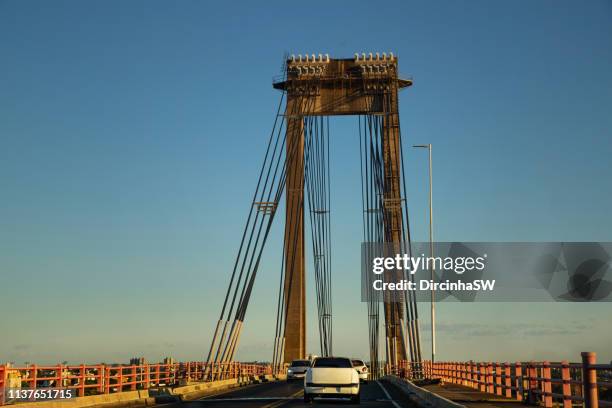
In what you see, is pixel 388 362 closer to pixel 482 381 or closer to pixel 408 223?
pixel 408 223

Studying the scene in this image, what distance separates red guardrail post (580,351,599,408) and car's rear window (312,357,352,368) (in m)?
16.4

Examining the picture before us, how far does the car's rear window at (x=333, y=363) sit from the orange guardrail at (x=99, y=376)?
6.88m

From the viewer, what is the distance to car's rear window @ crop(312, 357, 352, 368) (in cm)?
3252

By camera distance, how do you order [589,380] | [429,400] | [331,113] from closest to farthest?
[589,380]
[429,400]
[331,113]

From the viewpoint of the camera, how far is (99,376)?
31375mm

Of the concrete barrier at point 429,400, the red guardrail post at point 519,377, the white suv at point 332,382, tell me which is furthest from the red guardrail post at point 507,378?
the white suv at point 332,382

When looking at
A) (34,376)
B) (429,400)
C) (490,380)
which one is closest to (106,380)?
(34,376)

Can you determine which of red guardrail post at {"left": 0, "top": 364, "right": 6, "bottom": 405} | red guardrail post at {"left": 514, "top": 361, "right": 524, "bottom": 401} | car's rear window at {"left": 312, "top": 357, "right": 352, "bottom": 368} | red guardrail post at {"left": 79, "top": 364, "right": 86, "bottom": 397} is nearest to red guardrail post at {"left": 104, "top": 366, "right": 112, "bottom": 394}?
red guardrail post at {"left": 79, "top": 364, "right": 86, "bottom": 397}

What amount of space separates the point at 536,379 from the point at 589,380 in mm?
8510

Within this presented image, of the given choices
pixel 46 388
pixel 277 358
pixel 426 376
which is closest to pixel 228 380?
pixel 426 376

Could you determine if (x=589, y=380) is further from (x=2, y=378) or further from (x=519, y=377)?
(x=2, y=378)

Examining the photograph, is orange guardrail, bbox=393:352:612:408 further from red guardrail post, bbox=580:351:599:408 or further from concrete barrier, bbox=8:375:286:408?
concrete barrier, bbox=8:375:286:408

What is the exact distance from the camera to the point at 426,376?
5394cm

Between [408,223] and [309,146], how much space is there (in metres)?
11.4
